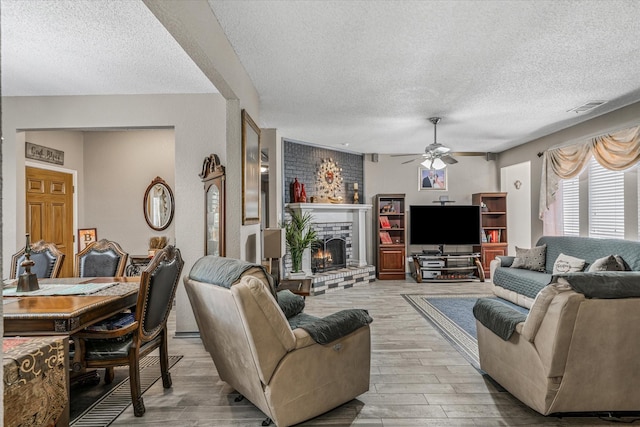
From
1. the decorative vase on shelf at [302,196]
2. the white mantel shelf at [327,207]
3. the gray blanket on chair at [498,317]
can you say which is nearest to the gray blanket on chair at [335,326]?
the gray blanket on chair at [498,317]

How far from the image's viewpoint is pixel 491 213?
7621 mm

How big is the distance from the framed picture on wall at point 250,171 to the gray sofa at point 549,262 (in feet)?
11.5

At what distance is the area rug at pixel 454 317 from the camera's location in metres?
3.67

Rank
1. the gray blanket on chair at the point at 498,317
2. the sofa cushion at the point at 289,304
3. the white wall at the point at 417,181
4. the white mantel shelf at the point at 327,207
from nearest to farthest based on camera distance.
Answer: the gray blanket on chair at the point at 498,317
the sofa cushion at the point at 289,304
the white mantel shelf at the point at 327,207
the white wall at the point at 417,181

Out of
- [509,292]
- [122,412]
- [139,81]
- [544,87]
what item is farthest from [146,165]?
[509,292]

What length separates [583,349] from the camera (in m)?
2.24

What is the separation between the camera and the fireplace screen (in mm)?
6883

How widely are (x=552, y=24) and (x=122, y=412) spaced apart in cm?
403

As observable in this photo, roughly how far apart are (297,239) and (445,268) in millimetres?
3143

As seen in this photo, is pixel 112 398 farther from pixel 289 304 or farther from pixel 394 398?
pixel 394 398

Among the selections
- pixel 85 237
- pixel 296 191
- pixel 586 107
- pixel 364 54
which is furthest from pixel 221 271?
pixel 586 107

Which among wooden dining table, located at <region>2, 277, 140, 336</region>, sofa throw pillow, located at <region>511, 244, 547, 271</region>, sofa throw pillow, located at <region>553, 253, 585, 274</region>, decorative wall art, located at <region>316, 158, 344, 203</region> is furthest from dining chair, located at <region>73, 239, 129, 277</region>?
sofa throw pillow, located at <region>511, 244, 547, 271</region>

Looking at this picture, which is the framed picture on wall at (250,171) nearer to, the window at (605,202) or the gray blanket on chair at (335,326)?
the gray blanket on chair at (335,326)

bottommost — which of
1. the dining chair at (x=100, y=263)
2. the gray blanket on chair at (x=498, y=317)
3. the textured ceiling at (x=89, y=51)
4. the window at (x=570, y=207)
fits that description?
the gray blanket on chair at (x=498, y=317)
